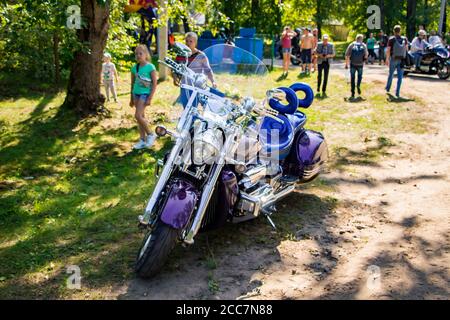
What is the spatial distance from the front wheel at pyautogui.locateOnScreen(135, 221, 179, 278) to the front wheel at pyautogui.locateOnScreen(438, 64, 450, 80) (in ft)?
50.5

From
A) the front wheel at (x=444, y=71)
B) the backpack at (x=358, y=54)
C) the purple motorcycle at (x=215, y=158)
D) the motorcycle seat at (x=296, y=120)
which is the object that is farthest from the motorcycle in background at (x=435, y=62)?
the purple motorcycle at (x=215, y=158)

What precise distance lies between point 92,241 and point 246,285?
1.78 metres

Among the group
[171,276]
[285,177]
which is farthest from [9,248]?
[285,177]

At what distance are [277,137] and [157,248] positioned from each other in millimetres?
2298

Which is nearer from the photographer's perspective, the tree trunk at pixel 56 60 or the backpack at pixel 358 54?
the tree trunk at pixel 56 60

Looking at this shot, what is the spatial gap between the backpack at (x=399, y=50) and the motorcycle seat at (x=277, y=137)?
885 cm

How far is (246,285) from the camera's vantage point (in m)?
4.66

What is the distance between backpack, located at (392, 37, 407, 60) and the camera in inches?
551

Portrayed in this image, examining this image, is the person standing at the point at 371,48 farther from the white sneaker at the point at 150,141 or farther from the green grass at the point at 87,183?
the white sneaker at the point at 150,141

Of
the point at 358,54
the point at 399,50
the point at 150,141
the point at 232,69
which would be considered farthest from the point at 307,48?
the point at 232,69

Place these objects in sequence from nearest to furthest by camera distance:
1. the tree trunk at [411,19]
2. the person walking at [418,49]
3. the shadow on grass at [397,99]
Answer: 1. the shadow on grass at [397,99]
2. the person walking at [418,49]
3. the tree trunk at [411,19]

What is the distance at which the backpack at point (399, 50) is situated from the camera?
551 inches

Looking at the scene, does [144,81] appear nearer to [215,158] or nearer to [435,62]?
[215,158]

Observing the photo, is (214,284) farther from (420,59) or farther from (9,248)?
(420,59)
